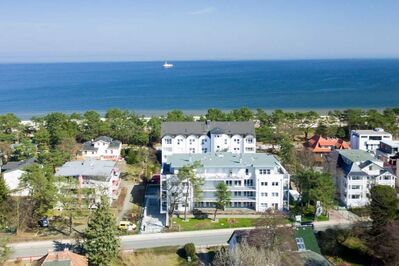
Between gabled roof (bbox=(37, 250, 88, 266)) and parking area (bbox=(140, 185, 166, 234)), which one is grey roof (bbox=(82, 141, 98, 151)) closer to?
parking area (bbox=(140, 185, 166, 234))

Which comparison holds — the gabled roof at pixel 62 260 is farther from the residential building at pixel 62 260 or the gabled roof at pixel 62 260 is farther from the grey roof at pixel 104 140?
the grey roof at pixel 104 140

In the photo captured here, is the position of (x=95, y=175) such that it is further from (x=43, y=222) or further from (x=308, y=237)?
(x=308, y=237)

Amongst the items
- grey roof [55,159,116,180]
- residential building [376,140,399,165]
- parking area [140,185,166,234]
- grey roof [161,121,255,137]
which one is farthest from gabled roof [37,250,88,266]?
residential building [376,140,399,165]

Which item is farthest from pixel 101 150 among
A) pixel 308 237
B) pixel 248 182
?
pixel 308 237

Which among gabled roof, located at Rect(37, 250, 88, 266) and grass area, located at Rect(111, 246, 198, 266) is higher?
gabled roof, located at Rect(37, 250, 88, 266)

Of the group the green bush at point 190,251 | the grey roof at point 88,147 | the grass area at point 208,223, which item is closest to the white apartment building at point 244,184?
the grass area at point 208,223

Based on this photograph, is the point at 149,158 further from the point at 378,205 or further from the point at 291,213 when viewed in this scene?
the point at 378,205

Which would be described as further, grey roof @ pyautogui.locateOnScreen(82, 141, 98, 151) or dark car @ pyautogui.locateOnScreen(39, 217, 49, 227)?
grey roof @ pyautogui.locateOnScreen(82, 141, 98, 151)
